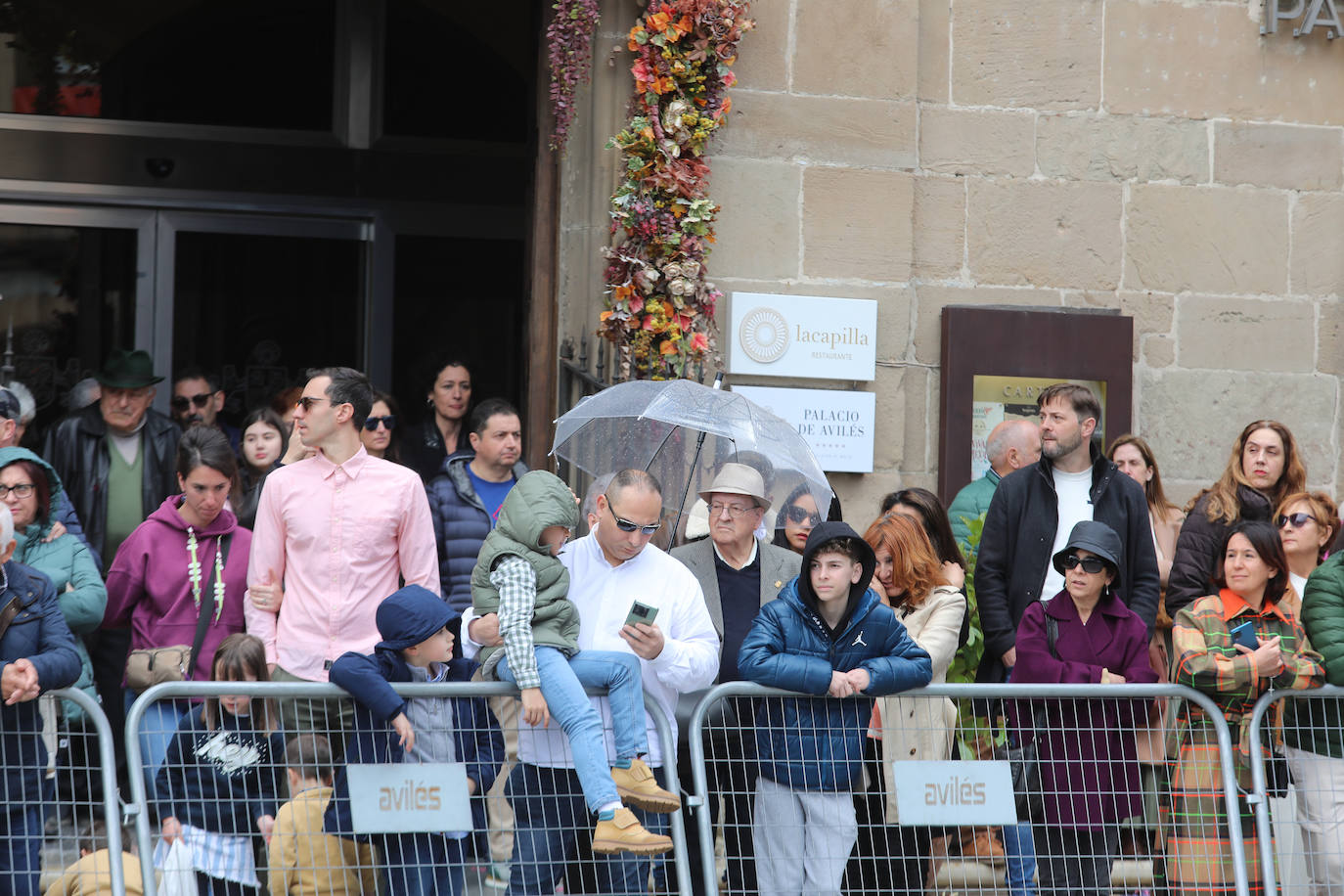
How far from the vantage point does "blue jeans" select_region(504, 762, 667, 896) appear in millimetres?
4801

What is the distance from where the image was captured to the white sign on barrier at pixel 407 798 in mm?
4578

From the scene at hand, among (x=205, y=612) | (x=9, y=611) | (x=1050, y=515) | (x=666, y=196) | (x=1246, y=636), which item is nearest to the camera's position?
(x=9, y=611)

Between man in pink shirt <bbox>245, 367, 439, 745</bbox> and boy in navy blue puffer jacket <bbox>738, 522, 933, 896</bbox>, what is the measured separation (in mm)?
1339

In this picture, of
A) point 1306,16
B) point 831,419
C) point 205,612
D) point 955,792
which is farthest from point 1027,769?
point 1306,16

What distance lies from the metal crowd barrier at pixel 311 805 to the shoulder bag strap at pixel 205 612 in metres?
1.28

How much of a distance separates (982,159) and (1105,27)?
984 millimetres

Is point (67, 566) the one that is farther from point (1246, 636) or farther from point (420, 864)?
point (1246, 636)

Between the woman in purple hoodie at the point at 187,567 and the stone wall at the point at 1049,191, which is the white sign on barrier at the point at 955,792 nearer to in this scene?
the woman in purple hoodie at the point at 187,567

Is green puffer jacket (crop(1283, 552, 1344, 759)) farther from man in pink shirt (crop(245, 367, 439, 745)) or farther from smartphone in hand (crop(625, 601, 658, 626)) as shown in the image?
man in pink shirt (crop(245, 367, 439, 745))

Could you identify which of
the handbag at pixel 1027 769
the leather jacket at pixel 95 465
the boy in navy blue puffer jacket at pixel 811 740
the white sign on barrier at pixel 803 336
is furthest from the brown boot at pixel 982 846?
the leather jacket at pixel 95 465

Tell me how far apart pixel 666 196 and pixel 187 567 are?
9.25 ft

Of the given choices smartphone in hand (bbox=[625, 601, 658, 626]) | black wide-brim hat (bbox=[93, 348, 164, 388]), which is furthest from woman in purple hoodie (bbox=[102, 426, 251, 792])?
smartphone in hand (bbox=[625, 601, 658, 626])

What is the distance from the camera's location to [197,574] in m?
6.17

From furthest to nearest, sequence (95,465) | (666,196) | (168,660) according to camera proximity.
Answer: (666,196) < (95,465) < (168,660)
